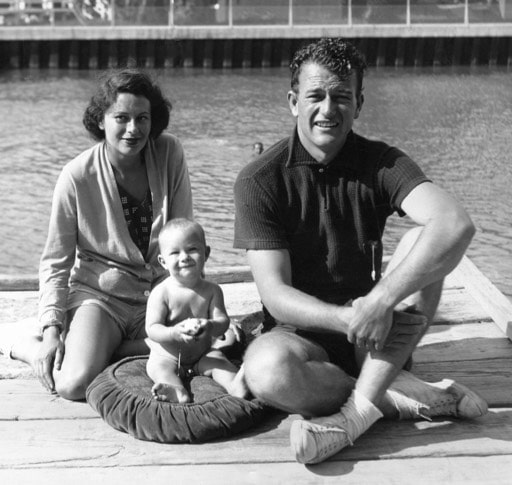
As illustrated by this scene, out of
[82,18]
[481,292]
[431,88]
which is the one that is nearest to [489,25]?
[431,88]

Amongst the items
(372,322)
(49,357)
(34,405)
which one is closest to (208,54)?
(49,357)

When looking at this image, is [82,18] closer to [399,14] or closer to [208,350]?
[399,14]

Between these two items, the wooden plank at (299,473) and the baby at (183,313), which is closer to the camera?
the wooden plank at (299,473)

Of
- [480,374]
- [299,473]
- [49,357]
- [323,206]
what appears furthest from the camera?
[480,374]

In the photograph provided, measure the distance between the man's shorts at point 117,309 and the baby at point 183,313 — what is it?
40 cm

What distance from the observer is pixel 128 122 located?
4.54m

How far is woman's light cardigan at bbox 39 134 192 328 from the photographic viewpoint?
4.60 m

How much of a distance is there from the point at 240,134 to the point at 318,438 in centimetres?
1328

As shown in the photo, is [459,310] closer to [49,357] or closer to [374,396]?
[374,396]

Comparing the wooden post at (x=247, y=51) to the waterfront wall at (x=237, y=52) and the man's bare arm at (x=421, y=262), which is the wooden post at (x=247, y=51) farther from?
the man's bare arm at (x=421, y=262)

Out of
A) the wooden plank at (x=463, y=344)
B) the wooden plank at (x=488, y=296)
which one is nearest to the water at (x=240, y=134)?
the wooden plank at (x=488, y=296)

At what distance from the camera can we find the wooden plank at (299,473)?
353 centimetres

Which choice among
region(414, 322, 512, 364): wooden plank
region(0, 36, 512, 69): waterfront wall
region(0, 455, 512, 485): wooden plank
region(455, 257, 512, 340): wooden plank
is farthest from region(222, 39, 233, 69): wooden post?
region(0, 455, 512, 485): wooden plank

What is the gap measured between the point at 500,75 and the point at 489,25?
6.24 ft
